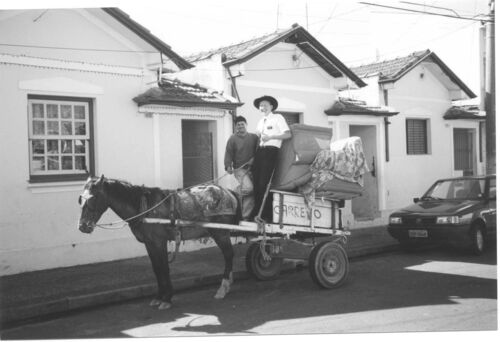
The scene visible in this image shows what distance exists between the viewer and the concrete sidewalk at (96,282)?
707 cm

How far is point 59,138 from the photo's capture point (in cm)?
938

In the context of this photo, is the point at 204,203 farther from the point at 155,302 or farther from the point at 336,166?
the point at 336,166

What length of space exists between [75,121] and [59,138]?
44 cm

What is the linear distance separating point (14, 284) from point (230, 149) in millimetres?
3896

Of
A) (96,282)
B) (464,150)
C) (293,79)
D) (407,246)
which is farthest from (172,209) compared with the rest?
(464,150)

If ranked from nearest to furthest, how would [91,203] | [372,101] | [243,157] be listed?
[91,203], [243,157], [372,101]

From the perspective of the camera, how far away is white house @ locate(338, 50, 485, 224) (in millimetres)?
14812

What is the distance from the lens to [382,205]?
1479 cm

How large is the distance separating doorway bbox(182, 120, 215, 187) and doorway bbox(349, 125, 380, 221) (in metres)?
5.03

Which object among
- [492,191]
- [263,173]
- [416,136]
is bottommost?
[492,191]

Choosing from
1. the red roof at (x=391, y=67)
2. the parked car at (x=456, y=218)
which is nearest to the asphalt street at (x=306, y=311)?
the parked car at (x=456, y=218)

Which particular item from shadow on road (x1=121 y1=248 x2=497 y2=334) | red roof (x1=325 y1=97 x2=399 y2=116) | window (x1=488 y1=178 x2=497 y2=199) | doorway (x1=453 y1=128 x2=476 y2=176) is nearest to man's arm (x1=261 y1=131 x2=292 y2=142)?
shadow on road (x1=121 y1=248 x2=497 y2=334)

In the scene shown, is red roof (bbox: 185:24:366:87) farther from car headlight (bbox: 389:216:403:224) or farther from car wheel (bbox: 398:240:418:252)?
car wheel (bbox: 398:240:418:252)

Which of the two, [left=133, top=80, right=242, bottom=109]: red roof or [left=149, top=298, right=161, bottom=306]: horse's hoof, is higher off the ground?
[left=133, top=80, right=242, bottom=109]: red roof
